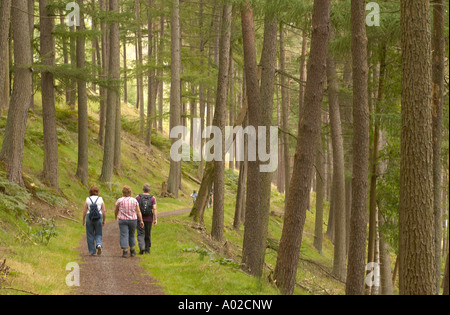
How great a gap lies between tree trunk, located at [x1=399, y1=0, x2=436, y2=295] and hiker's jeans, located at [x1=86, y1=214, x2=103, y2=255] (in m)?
7.39

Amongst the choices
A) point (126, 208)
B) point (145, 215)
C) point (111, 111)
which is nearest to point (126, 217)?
point (126, 208)

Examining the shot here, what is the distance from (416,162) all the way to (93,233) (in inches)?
318

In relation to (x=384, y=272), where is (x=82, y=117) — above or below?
above

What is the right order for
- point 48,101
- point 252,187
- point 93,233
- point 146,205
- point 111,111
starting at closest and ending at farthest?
point 93,233
point 252,187
point 146,205
point 48,101
point 111,111

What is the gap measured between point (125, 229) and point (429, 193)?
7402 mm

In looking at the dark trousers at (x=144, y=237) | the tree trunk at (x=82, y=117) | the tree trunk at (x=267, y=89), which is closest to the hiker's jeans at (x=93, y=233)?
the dark trousers at (x=144, y=237)

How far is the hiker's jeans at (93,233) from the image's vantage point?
1226 centimetres

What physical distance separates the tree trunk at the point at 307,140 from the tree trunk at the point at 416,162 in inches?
87.0

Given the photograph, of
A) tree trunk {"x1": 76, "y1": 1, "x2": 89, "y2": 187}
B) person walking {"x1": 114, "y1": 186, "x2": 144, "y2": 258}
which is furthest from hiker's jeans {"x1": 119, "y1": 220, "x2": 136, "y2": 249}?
tree trunk {"x1": 76, "y1": 1, "x2": 89, "y2": 187}

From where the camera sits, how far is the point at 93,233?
12.5m

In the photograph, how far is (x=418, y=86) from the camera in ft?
25.7

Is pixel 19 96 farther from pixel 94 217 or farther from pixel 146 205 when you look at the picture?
pixel 146 205
